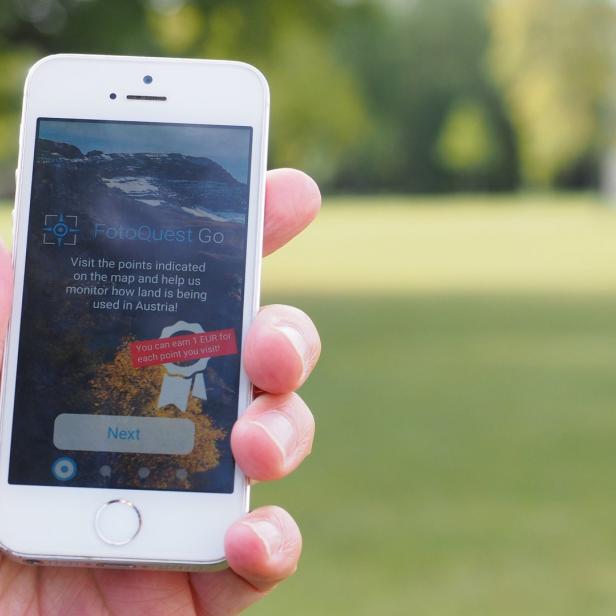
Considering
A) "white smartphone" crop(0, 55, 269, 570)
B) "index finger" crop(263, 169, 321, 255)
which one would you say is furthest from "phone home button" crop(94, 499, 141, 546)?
"index finger" crop(263, 169, 321, 255)

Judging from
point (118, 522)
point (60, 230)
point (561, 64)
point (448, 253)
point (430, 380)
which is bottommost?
point (448, 253)

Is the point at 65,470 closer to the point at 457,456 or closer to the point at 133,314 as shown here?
the point at 133,314

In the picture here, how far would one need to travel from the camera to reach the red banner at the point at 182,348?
221cm

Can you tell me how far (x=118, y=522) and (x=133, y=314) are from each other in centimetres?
38

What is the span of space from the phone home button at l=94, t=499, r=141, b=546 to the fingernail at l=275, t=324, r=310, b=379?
422 millimetres

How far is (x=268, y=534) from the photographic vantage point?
1.93 meters

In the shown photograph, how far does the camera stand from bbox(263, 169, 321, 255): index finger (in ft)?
7.42

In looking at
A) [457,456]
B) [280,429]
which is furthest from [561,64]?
[280,429]

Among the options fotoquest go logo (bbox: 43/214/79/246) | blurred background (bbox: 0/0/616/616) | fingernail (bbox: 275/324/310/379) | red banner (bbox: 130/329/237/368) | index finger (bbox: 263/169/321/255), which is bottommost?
blurred background (bbox: 0/0/616/616)

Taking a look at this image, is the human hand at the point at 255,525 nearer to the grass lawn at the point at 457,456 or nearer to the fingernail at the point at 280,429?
the fingernail at the point at 280,429

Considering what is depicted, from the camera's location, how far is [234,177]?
7.61 feet

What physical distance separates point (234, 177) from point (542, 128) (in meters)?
59.3

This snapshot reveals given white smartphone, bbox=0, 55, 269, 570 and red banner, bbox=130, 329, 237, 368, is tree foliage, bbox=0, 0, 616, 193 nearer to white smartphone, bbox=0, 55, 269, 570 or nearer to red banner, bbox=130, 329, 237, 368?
white smartphone, bbox=0, 55, 269, 570

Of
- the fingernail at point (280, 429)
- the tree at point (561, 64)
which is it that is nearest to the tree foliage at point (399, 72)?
the tree at point (561, 64)
